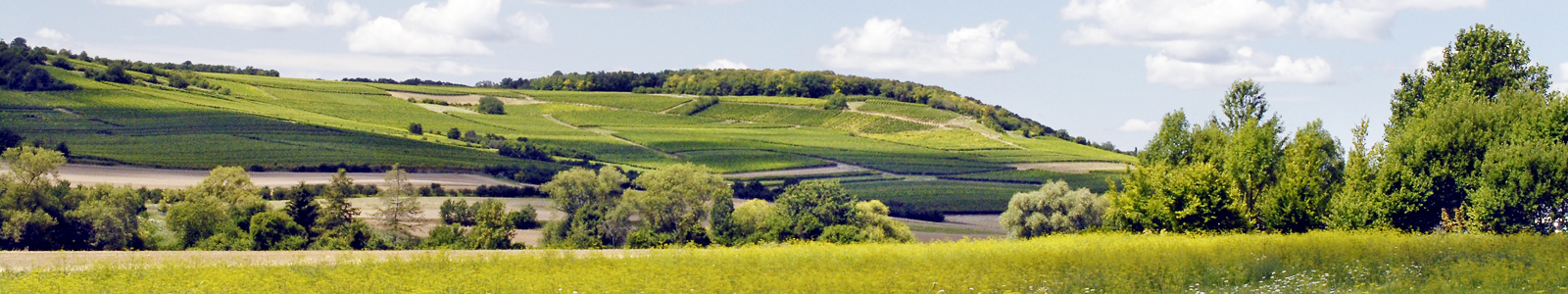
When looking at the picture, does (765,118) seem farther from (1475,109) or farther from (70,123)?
(1475,109)

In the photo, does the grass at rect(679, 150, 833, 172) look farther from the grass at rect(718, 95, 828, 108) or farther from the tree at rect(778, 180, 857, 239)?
the grass at rect(718, 95, 828, 108)

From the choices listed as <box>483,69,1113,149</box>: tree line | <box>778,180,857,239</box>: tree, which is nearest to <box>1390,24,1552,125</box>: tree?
<box>778,180,857,239</box>: tree

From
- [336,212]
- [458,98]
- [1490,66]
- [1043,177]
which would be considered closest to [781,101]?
[458,98]

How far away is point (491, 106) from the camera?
11688 cm

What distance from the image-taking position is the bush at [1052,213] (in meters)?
58.8

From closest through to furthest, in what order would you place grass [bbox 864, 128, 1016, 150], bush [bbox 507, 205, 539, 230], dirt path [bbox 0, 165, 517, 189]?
bush [bbox 507, 205, 539, 230] → dirt path [bbox 0, 165, 517, 189] → grass [bbox 864, 128, 1016, 150]

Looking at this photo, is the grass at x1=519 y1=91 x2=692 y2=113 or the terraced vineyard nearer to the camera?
the terraced vineyard

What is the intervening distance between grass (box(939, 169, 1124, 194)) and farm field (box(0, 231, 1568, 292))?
205 feet

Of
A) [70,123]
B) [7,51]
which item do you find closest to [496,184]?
[70,123]

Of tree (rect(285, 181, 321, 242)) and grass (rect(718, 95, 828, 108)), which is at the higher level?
grass (rect(718, 95, 828, 108))

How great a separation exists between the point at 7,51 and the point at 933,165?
72630 millimetres

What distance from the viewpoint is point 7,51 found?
89.1 metres

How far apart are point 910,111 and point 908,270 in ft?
346

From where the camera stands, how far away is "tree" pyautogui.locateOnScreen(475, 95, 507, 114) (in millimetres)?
116094
